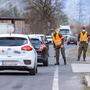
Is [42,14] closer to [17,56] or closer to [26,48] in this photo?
[26,48]

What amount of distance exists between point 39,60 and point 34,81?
8185mm

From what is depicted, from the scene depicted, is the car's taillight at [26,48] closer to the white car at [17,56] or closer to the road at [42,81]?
the white car at [17,56]

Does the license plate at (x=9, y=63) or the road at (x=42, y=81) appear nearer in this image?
the road at (x=42, y=81)

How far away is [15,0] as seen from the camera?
77.3 meters

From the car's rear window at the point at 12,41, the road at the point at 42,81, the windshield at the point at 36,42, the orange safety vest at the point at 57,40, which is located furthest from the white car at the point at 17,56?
the orange safety vest at the point at 57,40

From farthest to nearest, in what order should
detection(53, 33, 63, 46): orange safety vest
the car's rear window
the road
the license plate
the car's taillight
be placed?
1. detection(53, 33, 63, 46): orange safety vest
2. the car's rear window
3. the car's taillight
4. the license plate
5. the road

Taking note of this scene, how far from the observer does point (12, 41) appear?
68.2 feet

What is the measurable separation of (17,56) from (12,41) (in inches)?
28.1

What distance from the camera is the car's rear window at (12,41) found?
20.7 metres

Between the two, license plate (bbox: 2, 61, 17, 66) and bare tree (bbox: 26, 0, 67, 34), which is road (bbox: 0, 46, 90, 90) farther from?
bare tree (bbox: 26, 0, 67, 34)

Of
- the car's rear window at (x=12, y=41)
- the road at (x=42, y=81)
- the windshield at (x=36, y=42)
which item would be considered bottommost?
the road at (x=42, y=81)

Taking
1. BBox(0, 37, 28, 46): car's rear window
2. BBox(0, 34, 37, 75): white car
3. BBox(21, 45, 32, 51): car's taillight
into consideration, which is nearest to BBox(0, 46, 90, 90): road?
BBox(0, 34, 37, 75): white car

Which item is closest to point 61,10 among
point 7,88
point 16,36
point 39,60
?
point 39,60

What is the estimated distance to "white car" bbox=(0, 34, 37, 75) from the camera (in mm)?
20297
